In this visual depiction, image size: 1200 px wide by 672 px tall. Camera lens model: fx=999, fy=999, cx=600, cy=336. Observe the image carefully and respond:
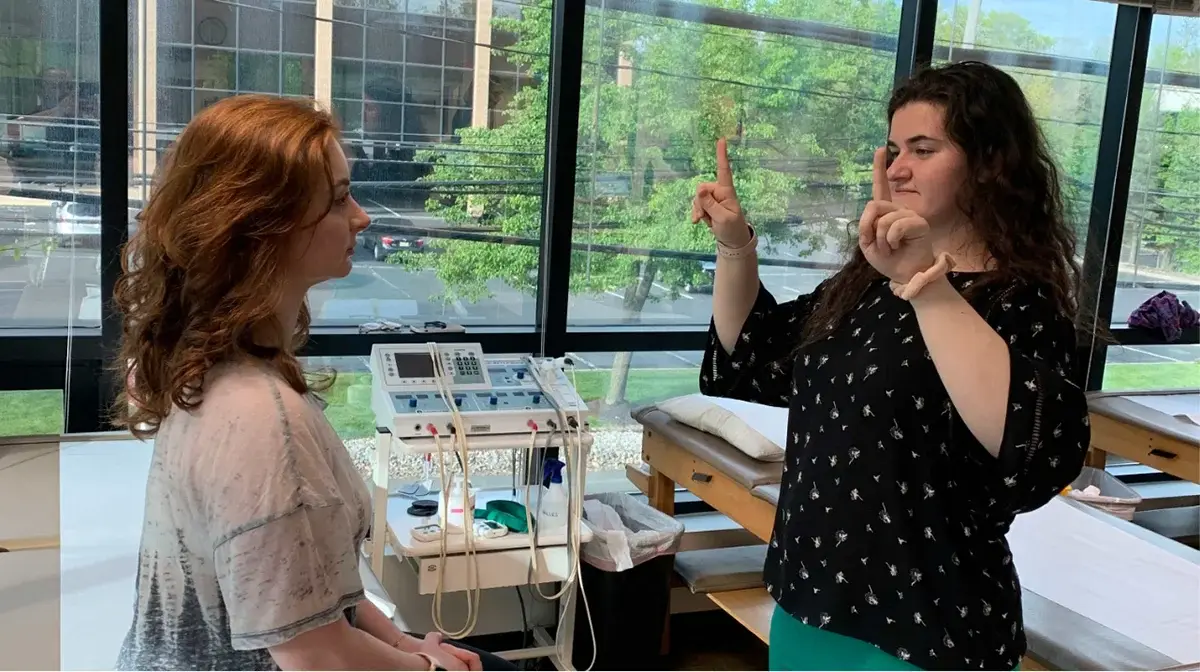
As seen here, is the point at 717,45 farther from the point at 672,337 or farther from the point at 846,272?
the point at 846,272

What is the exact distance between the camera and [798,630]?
1.35 metres

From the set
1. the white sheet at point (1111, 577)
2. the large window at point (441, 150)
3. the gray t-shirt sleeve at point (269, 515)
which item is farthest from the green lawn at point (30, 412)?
the white sheet at point (1111, 577)

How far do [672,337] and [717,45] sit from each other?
978 millimetres

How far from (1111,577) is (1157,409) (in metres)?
1.50

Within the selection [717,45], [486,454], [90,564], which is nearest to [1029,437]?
[90,564]

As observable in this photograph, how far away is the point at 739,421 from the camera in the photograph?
2.85 m

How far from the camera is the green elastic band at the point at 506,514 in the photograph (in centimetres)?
254

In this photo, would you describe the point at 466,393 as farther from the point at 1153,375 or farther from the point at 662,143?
the point at 1153,375

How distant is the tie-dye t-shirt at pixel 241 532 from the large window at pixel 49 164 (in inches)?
73.9

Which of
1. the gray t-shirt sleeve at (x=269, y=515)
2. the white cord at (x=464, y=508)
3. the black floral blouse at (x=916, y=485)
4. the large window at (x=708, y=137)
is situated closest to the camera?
the gray t-shirt sleeve at (x=269, y=515)

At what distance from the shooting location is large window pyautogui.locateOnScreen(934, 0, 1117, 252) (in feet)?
12.2

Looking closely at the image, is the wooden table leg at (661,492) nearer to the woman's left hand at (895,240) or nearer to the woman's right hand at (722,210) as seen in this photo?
the woman's right hand at (722,210)

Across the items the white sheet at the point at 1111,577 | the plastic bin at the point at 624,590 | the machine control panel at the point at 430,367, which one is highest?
the machine control panel at the point at 430,367

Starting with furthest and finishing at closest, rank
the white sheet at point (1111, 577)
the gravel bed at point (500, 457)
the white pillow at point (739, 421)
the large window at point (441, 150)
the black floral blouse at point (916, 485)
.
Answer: the gravel bed at point (500, 457) → the large window at point (441, 150) → the white pillow at point (739, 421) → the white sheet at point (1111, 577) → the black floral blouse at point (916, 485)
